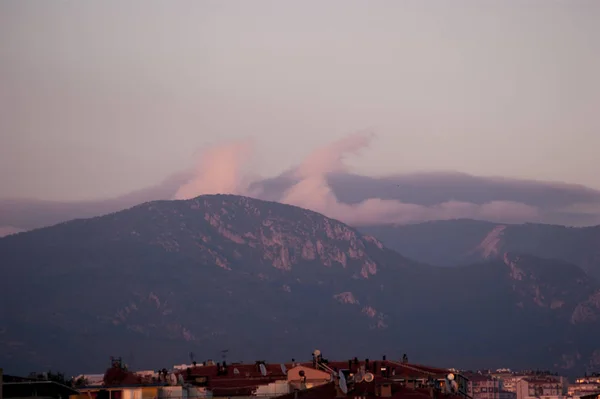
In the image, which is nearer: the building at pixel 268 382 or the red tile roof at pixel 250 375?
the building at pixel 268 382

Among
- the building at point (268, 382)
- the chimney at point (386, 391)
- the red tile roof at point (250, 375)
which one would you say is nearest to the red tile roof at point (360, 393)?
the building at point (268, 382)

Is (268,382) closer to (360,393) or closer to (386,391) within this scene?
(386,391)

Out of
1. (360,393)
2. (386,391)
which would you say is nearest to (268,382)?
(386,391)

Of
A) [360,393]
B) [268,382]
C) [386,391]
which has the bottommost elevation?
[360,393]

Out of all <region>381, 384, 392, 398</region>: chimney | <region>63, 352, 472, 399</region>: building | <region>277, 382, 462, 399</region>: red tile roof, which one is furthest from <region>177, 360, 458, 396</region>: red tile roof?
<region>381, 384, 392, 398</region>: chimney

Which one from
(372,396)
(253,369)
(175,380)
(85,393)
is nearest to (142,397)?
(85,393)

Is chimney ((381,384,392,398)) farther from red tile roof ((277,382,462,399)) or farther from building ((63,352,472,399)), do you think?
red tile roof ((277,382,462,399))

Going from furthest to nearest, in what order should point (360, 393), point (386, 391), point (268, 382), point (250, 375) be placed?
point (250, 375) < point (268, 382) < point (386, 391) < point (360, 393)

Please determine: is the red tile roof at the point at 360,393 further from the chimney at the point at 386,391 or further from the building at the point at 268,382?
the chimney at the point at 386,391

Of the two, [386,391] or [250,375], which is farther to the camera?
[250,375]

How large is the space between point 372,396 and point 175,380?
116 ft

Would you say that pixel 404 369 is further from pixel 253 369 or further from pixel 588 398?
pixel 588 398

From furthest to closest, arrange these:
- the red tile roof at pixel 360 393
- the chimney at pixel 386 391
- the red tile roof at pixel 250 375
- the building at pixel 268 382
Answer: the red tile roof at pixel 250 375 → the building at pixel 268 382 → the chimney at pixel 386 391 → the red tile roof at pixel 360 393

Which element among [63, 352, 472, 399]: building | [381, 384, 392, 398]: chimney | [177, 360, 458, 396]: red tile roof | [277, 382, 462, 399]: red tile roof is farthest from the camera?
[177, 360, 458, 396]: red tile roof
